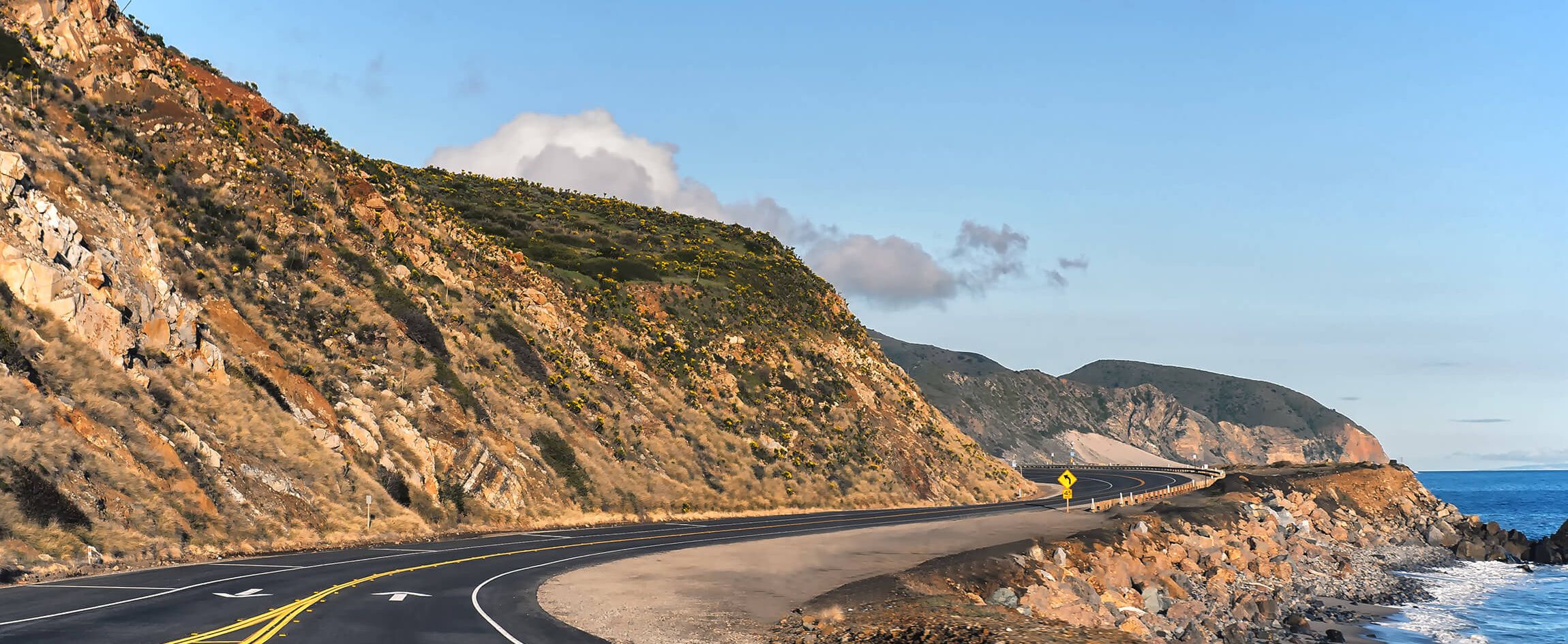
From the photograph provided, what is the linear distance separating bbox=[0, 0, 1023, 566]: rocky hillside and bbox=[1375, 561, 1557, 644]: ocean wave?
3449cm

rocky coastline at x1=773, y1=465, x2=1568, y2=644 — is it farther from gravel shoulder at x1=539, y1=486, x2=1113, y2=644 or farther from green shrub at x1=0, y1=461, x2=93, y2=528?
green shrub at x1=0, y1=461, x2=93, y2=528

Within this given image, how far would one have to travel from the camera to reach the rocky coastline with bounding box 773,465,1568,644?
23.9 m

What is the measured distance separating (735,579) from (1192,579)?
2050cm

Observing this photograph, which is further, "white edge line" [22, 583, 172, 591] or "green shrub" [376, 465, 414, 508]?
"green shrub" [376, 465, 414, 508]

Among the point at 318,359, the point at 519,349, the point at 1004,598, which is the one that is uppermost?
the point at 519,349

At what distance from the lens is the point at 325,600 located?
23594 millimetres

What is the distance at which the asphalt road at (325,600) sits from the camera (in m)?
19.1

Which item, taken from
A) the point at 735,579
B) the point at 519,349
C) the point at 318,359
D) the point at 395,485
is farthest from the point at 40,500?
the point at 519,349

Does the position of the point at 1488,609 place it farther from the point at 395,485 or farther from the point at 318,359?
the point at 318,359

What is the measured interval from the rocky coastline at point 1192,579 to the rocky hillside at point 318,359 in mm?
21553

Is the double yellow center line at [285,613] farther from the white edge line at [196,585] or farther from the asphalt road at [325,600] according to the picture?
the white edge line at [196,585]

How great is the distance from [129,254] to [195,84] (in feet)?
83.3

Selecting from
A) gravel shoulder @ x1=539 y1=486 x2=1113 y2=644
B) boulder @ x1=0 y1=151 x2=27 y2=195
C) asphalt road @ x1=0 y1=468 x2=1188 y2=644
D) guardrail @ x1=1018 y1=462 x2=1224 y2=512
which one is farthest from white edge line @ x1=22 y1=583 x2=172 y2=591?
guardrail @ x1=1018 y1=462 x2=1224 y2=512

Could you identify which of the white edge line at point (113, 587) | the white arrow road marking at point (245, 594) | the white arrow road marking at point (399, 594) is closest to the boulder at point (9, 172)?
the white edge line at point (113, 587)
